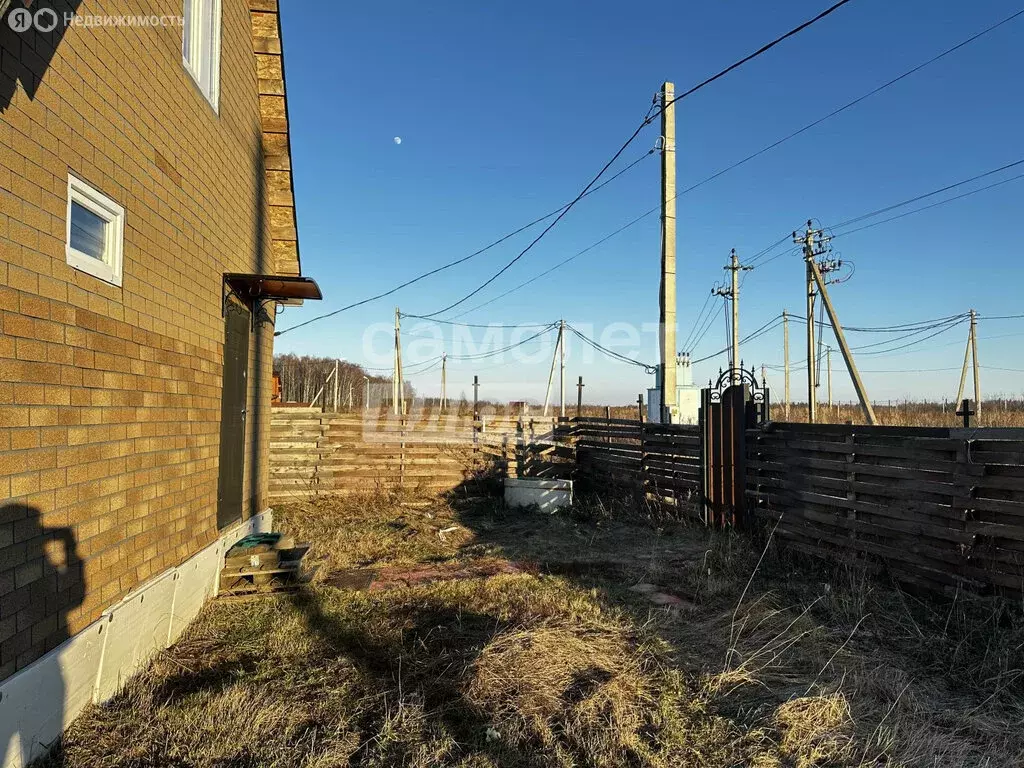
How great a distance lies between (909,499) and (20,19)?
21.5ft

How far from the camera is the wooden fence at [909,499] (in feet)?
14.3

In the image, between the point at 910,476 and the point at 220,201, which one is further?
the point at 220,201

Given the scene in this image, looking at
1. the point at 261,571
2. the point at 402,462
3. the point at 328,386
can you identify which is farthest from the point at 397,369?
the point at 328,386

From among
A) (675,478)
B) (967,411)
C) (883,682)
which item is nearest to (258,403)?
(675,478)

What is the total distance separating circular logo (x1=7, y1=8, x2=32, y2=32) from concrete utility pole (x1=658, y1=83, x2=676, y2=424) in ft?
30.0

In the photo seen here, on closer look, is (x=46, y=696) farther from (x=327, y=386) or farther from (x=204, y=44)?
(x=327, y=386)

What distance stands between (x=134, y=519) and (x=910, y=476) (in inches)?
233

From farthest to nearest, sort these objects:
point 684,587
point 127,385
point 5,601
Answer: point 684,587, point 127,385, point 5,601

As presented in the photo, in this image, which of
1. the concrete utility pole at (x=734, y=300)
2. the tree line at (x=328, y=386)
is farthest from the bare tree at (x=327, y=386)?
the concrete utility pole at (x=734, y=300)

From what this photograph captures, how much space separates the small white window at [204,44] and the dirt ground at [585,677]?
462 cm

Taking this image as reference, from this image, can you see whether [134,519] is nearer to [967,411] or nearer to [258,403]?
[258,403]

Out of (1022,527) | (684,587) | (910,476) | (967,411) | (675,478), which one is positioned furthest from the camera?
(675,478)

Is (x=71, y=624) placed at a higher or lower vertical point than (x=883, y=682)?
higher

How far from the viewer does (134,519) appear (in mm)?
3906
